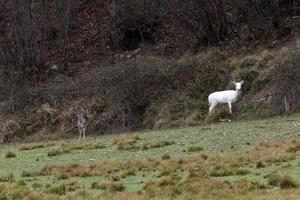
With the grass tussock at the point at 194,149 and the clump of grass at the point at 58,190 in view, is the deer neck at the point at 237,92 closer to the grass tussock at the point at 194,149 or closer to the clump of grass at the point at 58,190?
the grass tussock at the point at 194,149

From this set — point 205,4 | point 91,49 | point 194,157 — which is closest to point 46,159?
point 194,157

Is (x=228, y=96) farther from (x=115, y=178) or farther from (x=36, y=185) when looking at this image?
(x=36, y=185)

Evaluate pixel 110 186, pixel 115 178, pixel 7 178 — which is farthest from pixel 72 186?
pixel 7 178

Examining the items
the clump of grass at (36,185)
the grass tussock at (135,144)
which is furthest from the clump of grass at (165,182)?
the grass tussock at (135,144)

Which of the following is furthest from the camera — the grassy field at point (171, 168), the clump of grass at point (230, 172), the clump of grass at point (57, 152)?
the clump of grass at point (57, 152)

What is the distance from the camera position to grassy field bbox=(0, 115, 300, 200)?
14.5 m

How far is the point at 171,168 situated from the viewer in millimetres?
18250

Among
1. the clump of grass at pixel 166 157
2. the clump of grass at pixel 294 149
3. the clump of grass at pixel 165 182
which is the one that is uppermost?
the clump of grass at pixel 294 149

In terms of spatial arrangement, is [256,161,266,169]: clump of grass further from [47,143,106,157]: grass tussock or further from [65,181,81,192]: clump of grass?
[47,143,106,157]: grass tussock

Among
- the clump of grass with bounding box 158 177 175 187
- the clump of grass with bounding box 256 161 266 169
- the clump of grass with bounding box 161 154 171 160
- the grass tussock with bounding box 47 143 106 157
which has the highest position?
the grass tussock with bounding box 47 143 106 157

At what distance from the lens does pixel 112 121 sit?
39281mm

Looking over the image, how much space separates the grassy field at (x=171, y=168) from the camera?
47.4 ft

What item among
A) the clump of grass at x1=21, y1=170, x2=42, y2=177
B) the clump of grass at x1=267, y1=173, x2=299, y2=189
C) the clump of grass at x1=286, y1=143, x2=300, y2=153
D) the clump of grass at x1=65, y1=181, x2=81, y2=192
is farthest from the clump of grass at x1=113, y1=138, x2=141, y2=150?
the clump of grass at x1=267, y1=173, x2=299, y2=189

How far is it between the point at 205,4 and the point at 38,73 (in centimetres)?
1258
